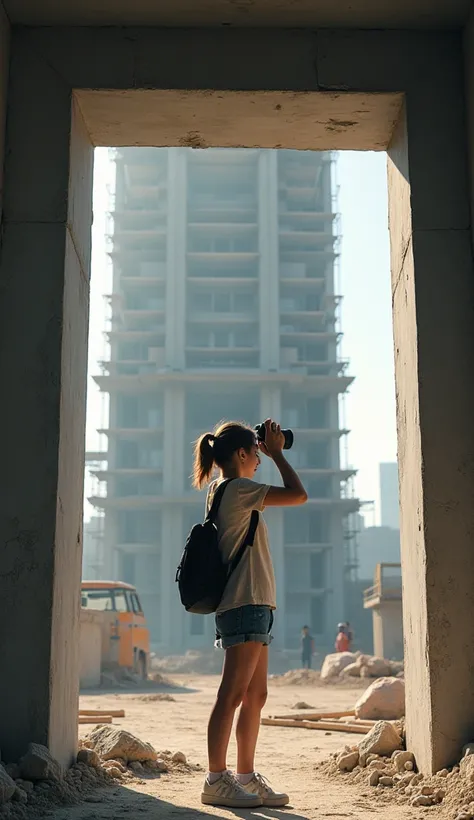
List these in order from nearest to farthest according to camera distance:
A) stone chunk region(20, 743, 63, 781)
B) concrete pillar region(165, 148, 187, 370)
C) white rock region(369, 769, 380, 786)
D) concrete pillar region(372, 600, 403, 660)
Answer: stone chunk region(20, 743, 63, 781), white rock region(369, 769, 380, 786), concrete pillar region(372, 600, 403, 660), concrete pillar region(165, 148, 187, 370)

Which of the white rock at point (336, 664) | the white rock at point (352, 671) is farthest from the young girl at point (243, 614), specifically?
the white rock at point (336, 664)

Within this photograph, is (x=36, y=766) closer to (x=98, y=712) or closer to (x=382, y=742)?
(x=382, y=742)

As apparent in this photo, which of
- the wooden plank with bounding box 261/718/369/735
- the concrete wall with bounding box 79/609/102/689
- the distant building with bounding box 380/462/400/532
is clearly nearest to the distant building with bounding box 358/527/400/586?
the distant building with bounding box 380/462/400/532

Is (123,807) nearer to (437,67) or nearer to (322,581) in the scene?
(437,67)

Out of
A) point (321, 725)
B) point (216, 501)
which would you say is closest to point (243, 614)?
point (216, 501)

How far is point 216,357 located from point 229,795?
69525 millimetres

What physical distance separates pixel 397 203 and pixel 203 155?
7592 cm

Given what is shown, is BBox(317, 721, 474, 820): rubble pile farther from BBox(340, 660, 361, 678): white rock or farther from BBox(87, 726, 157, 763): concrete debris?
BBox(340, 660, 361, 678): white rock

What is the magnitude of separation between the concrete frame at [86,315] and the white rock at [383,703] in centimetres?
405

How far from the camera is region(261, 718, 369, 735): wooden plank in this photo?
9.42 metres

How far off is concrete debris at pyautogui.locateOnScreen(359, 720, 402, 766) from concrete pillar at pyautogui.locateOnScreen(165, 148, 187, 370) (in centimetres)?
6641

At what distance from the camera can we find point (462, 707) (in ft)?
16.9

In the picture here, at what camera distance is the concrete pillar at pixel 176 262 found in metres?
72.8

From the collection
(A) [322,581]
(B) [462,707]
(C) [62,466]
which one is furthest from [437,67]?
(A) [322,581]
